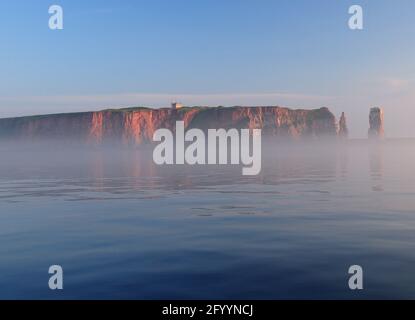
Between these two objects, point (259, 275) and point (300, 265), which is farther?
point (300, 265)

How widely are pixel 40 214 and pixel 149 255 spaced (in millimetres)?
12225

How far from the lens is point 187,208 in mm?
28453

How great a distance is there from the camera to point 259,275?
1377cm

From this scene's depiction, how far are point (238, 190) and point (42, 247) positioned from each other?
22734 mm

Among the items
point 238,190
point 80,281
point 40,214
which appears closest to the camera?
point 80,281
